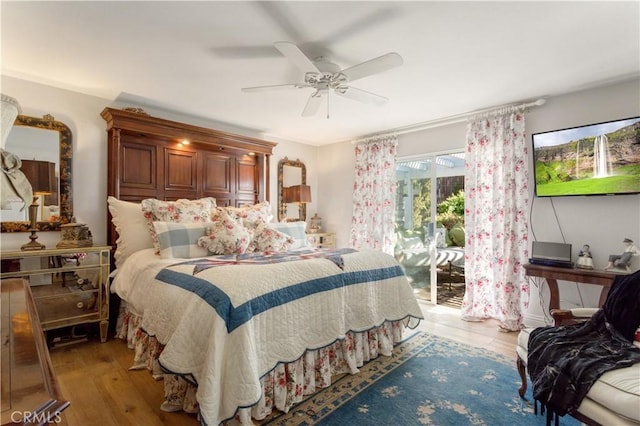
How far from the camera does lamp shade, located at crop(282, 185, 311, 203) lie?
4.75 meters

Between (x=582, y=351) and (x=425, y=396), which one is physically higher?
(x=582, y=351)

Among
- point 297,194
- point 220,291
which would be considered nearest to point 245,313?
point 220,291

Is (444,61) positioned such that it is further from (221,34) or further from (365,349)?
(365,349)

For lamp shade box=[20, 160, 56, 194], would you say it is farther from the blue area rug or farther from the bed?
the blue area rug

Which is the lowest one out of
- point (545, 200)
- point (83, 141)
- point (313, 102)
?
point (545, 200)

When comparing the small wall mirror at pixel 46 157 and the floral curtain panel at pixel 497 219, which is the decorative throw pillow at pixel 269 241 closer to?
the small wall mirror at pixel 46 157

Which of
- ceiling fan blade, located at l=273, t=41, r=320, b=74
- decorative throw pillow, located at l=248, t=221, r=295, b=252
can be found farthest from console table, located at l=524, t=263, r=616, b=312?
ceiling fan blade, located at l=273, t=41, r=320, b=74

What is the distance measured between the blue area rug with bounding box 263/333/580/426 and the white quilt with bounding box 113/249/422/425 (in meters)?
0.34

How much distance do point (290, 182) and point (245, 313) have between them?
365 centimetres

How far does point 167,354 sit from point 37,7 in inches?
86.7

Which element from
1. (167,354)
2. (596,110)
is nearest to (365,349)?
(167,354)

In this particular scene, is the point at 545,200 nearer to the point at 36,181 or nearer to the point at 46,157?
the point at 36,181

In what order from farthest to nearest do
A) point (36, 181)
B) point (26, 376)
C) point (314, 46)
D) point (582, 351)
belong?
point (36, 181) < point (314, 46) < point (582, 351) < point (26, 376)

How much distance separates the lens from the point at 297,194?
4.77 meters
